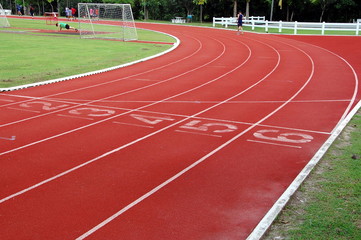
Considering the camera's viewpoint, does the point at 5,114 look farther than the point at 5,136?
Yes

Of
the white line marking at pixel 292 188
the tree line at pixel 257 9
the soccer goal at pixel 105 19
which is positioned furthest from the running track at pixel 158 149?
the tree line at pixel 257 9

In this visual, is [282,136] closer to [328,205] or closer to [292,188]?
[292,188]

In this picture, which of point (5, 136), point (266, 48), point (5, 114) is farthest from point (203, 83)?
point (266, 48)

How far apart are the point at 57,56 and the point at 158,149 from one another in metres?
14.9

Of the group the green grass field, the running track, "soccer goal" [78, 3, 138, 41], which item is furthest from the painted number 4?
"soccer goal" [78, 3, 138, 41]

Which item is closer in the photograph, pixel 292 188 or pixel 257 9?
pixel 292 188

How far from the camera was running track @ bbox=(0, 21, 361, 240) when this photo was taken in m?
5.40

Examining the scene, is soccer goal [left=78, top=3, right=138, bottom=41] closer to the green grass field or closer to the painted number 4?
the green grass field

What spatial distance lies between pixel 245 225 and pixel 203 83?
10343mm

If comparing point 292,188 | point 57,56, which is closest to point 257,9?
point 57,56

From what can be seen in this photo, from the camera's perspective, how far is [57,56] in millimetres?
21406

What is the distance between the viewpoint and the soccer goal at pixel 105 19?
31.1m

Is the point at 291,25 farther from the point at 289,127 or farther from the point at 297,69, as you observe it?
the point at 289,127

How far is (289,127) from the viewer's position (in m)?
9.77
